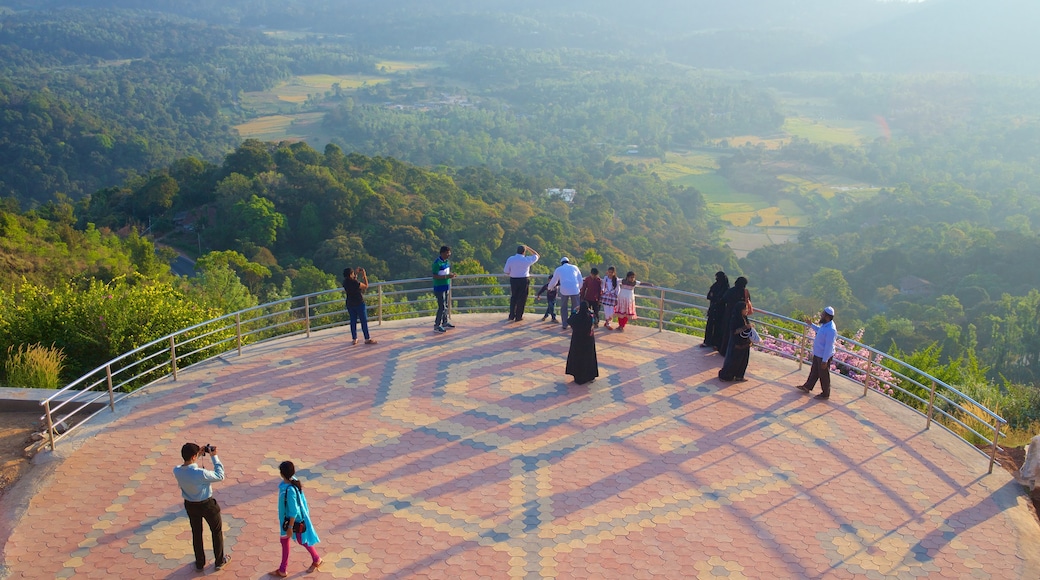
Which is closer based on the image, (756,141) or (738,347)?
(738,347)

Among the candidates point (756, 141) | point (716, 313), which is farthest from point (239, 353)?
point (756, 141)

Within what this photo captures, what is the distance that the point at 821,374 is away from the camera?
36.1 ft

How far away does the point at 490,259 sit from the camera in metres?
46.2

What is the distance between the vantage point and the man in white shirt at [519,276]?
13.3 meters

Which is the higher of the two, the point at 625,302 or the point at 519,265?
the point at 519,265

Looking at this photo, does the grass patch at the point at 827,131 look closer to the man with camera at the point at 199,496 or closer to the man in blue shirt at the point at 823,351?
the man in blue shirt at the point at 823,351

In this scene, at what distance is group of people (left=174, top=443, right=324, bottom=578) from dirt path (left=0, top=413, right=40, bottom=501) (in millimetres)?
2898

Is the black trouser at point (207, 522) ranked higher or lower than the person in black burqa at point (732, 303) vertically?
lower

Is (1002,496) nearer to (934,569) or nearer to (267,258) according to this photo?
(934,569)

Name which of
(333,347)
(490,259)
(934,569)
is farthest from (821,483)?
(490,259)

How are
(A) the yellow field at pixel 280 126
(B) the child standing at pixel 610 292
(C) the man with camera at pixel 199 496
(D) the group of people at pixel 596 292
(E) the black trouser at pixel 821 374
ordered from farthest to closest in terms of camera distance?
(A) the yellow field at pixel 280 126
(B) the child standing at pixel 610 292
(D) the group of people at pixel 596 292
(E) the black trouser at pixel 821 374
(C) the man with camera at pixel 199 496

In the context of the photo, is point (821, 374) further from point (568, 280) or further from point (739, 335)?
point (568, 280)

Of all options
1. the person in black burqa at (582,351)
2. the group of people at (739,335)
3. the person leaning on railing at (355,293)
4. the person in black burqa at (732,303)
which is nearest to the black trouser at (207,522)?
the person leaning on railing at (355,293)

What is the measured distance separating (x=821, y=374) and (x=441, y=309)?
19.4 feet
